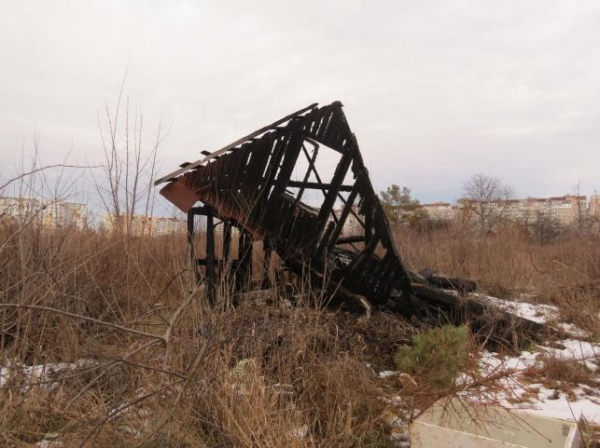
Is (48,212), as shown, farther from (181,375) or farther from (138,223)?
(181,375)

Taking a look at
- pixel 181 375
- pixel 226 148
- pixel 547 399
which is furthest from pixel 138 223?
pixel 547 399

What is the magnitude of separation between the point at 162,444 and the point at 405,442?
5.44 ft

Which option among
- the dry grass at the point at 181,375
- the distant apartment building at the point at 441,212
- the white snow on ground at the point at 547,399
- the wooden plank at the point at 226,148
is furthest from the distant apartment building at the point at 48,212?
the distant apartment building at the point at 441,212

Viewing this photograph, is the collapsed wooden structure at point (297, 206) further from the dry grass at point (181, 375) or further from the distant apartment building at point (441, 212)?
the distant apartment building at point (441, 212)

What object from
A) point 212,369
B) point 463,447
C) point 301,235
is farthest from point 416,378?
point 301,235

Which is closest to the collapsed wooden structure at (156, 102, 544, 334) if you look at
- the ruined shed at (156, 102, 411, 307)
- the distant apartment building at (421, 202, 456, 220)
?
the ruined shed at (156, 102, 411, 307)

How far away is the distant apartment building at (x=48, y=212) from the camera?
163 inches

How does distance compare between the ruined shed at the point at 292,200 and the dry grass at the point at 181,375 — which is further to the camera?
the ruined shed at the point at 292,200

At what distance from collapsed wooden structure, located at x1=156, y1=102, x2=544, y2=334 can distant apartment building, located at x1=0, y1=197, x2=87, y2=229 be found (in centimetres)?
132

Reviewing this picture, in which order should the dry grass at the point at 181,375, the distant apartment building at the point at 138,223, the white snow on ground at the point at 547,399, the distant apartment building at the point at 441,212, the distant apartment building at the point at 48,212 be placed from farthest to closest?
the distant apartment building at the point at 441,212 → the distant apartment building at the point at 138,223 → the distant apartment building at the point at 48,212 → the white snow on ground at the point at 547,399 → the dry grass at the point at 181,375

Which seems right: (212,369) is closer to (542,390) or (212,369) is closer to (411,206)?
(542,390)

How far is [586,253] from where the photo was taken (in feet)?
31.2

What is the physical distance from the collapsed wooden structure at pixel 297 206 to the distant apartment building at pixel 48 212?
1322 millimetres

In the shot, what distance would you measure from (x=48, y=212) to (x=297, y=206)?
3.05 metres
